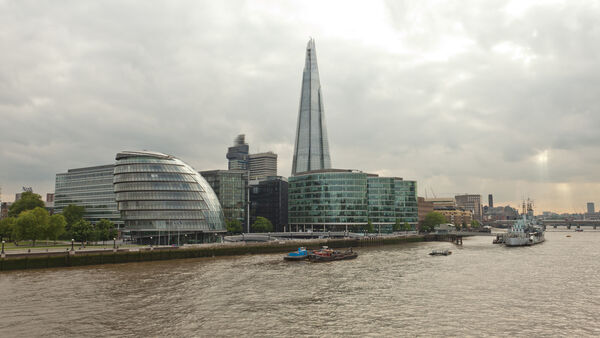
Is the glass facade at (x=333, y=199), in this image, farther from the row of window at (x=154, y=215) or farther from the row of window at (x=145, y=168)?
the row of window at (x=145, y=168)

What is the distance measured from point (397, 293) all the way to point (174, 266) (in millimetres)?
39402

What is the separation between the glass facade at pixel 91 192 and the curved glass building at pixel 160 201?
50880 mm

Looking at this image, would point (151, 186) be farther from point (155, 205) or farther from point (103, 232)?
point (103, 232)

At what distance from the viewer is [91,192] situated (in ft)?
522

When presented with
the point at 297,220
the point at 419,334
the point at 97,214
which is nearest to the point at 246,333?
the point at 419,334

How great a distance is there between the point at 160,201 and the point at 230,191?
71961 mm

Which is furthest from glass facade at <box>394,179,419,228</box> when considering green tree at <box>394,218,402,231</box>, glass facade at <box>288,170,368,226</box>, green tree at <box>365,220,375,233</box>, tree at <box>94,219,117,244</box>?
tree at <box>94,219,117,244</box>

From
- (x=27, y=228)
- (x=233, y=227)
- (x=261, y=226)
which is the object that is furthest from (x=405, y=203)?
(x=27, y=228)

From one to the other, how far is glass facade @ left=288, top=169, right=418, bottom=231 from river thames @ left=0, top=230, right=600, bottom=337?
116m

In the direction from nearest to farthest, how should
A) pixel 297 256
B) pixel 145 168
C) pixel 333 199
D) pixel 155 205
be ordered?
pixel 297 256
pixel 155 205
pixel 145 168
pixel 333 199

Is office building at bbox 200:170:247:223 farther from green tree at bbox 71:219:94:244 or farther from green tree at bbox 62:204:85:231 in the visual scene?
green tree at bbox 71:219:94:244

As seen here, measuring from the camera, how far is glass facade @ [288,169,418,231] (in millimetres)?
180500

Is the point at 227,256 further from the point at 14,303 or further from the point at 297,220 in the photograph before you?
the point at 297,220

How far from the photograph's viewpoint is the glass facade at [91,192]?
15175cm
